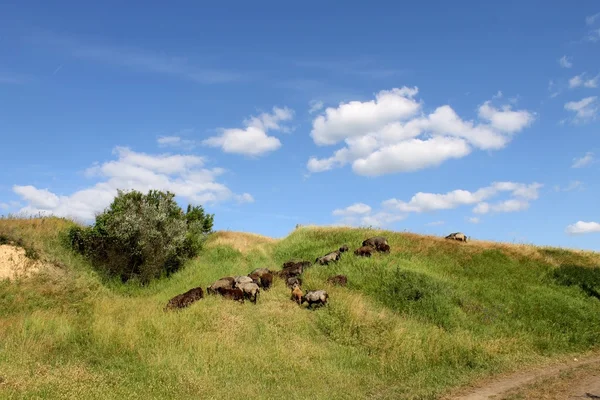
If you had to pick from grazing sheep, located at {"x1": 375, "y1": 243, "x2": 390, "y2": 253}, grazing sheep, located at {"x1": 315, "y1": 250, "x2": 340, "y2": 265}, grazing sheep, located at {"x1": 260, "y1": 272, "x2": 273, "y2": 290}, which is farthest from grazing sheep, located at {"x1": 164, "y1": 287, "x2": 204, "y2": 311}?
grazing sheep, located at {"x1": 375, "y1": 243, "x2": 390, "y2": 253}

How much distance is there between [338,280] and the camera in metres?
26.5

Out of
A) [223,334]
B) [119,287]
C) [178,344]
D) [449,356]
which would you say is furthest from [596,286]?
[119,287]

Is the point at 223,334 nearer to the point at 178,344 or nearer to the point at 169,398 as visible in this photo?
the point at 178,344

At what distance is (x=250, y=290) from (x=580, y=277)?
73.6 feet

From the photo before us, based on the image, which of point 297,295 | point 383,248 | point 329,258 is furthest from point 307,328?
point 383,248

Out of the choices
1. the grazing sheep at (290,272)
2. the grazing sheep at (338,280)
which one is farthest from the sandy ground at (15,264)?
the grazing sheep at (338,280)

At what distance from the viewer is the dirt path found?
12.4 meters

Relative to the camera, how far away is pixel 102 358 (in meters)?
15.1

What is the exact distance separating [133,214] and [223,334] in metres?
15.1

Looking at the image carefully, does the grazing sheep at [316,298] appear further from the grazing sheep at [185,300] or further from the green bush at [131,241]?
the green bush at [131,241]

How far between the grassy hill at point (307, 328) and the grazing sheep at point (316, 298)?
1.99ft

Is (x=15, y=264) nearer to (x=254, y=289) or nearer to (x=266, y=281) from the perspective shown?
(x=254, y=289)

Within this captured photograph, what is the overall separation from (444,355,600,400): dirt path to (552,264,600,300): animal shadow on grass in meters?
13.3

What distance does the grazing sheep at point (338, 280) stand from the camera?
1033 inches
